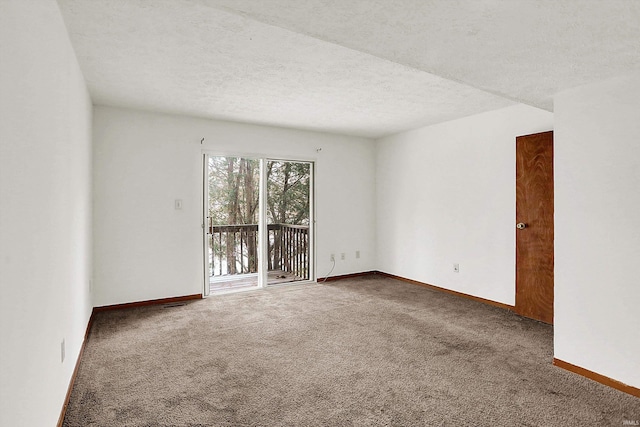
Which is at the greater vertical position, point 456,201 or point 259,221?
point 456,201

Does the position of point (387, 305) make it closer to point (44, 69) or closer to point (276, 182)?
point (276, 182)

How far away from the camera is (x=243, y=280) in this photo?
5707 millimetres

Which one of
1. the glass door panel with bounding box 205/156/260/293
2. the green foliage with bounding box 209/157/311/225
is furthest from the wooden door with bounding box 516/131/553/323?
the glass door panel with bounding box 205/156/260/293

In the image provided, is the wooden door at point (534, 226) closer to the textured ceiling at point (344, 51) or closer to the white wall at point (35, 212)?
the textured ceiling at point (344, 51)

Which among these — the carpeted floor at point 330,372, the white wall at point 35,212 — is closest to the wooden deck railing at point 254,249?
the carpeted floor at point 330,372

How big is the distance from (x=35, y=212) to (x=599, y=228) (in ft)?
10.9

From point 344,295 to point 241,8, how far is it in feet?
12.6

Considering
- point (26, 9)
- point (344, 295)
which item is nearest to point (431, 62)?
point (26, 9)

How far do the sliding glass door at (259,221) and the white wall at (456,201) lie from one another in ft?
4.65

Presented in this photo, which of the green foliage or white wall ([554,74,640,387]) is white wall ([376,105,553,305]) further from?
the green foliage

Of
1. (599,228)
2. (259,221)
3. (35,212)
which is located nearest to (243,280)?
(259,221)

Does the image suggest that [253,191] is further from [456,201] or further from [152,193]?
[456,201]

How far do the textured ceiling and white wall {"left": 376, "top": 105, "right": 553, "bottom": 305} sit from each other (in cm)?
46

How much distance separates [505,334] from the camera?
331cm
